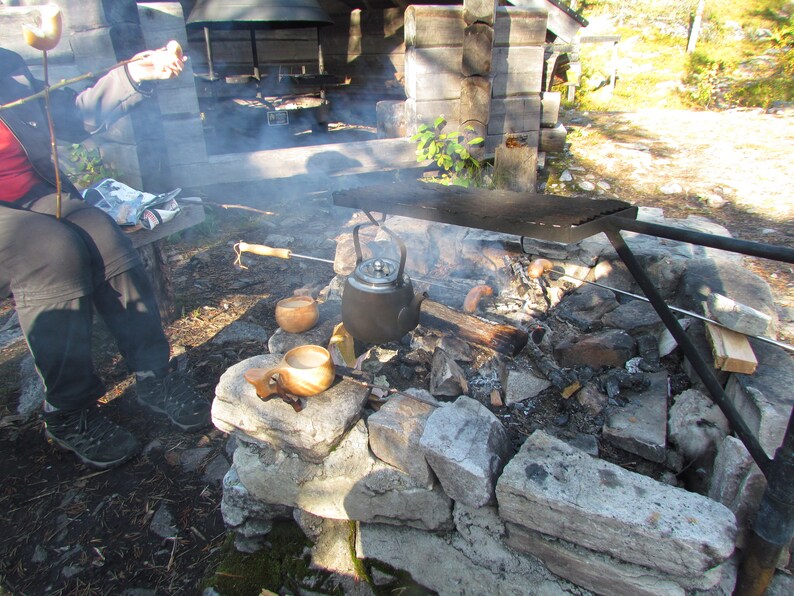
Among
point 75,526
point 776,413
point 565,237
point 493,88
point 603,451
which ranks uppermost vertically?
point 493,88

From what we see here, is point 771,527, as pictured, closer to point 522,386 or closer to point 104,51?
point 522,386

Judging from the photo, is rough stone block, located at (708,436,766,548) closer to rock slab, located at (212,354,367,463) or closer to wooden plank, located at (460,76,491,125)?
rock slab, located at (212,354,367,463)

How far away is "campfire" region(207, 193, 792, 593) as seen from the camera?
148 cm

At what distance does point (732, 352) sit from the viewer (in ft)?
6.36

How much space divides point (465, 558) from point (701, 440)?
102cm

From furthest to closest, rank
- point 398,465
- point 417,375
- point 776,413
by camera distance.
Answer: point 417,375
point 398,465
point 776,413

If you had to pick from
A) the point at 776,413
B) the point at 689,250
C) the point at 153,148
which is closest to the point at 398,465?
the point at 776,413

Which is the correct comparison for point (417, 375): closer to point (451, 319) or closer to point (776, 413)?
point (451, 319)

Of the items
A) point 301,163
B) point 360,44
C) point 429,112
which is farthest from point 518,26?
point 360,44

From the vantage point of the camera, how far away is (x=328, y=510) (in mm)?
1899

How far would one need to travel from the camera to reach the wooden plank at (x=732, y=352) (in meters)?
1.90

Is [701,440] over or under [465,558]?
over

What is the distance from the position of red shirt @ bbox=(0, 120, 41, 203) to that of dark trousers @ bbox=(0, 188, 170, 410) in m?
0.06

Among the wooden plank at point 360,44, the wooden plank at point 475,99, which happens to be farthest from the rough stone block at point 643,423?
the wooden plank at point 360,44
